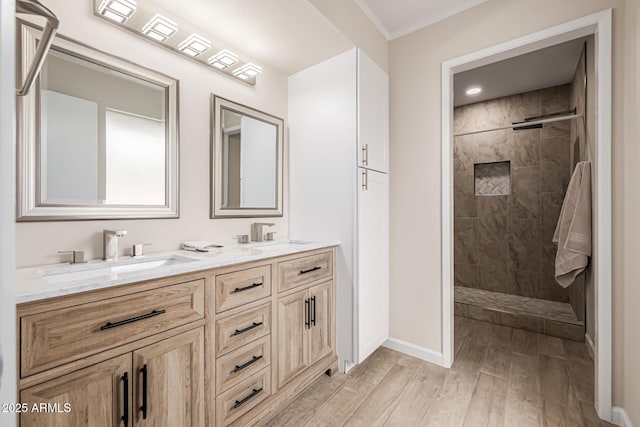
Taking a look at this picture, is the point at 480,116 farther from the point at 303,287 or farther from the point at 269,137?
the point at 303,287

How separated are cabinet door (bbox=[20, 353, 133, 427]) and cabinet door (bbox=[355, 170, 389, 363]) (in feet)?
4.50

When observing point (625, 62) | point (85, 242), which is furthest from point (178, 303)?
point (625, 62)

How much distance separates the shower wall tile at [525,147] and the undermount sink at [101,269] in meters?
3.81

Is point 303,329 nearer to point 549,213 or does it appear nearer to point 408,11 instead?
point 408,11

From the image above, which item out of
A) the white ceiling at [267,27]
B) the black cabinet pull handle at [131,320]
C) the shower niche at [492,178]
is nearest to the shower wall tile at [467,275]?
the shower niche at [492,178]

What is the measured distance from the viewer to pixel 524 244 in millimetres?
3523

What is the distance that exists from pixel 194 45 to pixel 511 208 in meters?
3.74

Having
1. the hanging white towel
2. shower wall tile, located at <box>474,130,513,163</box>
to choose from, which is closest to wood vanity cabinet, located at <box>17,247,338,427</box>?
the hanging white towel

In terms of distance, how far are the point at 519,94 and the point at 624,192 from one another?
2.51 meters

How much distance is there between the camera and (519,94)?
352 centimetres

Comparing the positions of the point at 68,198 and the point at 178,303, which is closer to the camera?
the point at 178,303

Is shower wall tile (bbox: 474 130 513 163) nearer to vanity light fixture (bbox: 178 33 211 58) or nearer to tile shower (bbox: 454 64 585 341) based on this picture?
tile shower (bbox: 454 64 585 341)

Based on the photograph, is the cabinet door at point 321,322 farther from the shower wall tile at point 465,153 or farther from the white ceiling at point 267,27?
the shower wall tile at point 465,153

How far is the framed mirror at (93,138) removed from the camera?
4.04 ft
